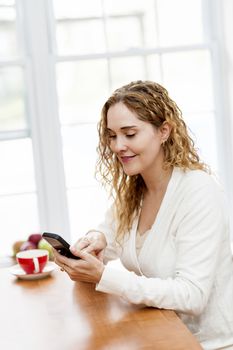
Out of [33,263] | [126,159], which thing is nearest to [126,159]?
[126,159]

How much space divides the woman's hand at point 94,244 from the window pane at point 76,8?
57.5 inches

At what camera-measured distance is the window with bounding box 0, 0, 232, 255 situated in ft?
10.2

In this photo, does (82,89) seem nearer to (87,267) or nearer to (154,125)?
(154,125)

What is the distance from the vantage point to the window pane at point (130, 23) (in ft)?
10.4

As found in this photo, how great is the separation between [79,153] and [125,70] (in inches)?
19.7

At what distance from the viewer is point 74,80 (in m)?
3.18

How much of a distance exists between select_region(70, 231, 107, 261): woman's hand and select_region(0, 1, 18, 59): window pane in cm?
139

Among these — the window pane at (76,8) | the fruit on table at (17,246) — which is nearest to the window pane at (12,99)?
the window pane at (76,8)

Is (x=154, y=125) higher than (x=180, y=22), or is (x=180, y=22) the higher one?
(x=180, y=22)

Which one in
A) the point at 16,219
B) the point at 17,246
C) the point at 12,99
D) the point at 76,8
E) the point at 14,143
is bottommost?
the point at 17,246

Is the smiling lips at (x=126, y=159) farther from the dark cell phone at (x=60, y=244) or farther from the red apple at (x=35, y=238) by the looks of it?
the red apple at (x=35, y=238)

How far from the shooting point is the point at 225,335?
1.80 meters

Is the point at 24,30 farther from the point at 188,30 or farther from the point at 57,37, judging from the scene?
the point at 188,30

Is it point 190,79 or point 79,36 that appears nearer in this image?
point 79,36
